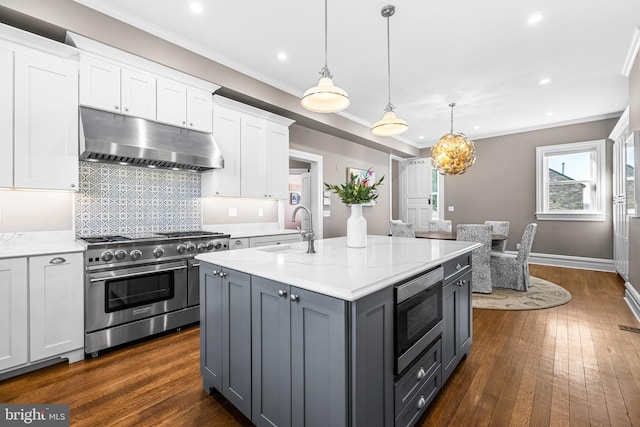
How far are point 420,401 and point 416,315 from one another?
Answer: 500 millimetres

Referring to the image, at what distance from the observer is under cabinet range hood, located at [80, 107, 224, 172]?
2.58 metres

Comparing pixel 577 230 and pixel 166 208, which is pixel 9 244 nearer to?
pixel 166 208

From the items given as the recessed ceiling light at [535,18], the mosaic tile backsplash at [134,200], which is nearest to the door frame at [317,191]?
the mosaic tile backsplash at [134,200]

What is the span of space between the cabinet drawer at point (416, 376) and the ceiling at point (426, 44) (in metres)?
2.74

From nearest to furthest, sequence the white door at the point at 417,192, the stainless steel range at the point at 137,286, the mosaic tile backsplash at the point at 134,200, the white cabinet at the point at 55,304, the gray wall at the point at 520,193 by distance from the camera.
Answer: the white cabinet at the point at 55,304 → the stainless steel range at the point at 137,286 → the mosaic tile backsplash at the point at 134,200 → the gray wall at the point at 520,193 → the white door at the point at 417,192

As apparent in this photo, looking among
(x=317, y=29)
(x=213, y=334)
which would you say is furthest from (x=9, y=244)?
(x=317, y=29)

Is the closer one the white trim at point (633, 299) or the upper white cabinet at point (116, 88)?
the upper white cabinet at point (116, 88)

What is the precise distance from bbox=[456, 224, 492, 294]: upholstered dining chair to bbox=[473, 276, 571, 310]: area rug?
145 mm

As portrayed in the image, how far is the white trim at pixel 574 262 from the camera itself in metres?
5.57

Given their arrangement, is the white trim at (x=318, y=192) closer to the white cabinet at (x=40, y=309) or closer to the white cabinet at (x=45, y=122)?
the white cabinet at (x=45, y=122)

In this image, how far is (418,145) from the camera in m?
7.87

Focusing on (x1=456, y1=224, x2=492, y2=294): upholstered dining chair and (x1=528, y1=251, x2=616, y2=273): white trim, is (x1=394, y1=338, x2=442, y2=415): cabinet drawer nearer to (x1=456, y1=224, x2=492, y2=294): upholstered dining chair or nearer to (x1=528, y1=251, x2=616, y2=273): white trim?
(x1=456, y1=224, x2=492, y2=294): upholstered dining chair

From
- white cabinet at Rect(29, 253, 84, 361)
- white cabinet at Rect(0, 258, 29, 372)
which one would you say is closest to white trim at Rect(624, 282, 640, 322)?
white cabinet at Rect(29, 253, 84, 361)

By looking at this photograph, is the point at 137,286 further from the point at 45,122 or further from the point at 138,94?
the point at 138,94
